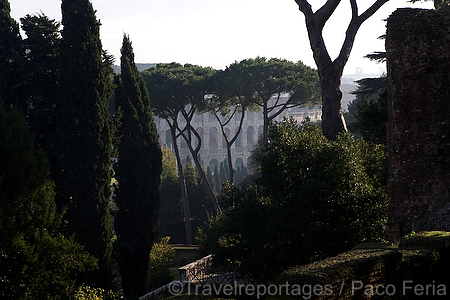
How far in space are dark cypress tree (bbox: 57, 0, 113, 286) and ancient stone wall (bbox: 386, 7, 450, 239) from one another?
7461mm

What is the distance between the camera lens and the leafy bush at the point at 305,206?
9422mm

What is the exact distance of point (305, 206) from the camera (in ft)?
32.4

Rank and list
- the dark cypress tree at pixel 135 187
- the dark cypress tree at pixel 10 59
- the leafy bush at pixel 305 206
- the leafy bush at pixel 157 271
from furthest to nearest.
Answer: the leafy bush at pixel 157 271, the dark cypress tree at pixel 135 187, the dark cypress tree at pixel 10 59, the leafy bush at pixel 305 206

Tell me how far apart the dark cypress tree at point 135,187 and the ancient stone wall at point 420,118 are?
881cm

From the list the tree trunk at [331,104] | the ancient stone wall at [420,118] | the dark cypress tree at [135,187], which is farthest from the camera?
the dark cypress tree at [135,187]

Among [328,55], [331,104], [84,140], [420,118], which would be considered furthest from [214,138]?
[420,118]

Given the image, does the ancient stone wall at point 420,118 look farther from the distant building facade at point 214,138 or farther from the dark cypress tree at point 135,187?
the distant building facade at point 214,138

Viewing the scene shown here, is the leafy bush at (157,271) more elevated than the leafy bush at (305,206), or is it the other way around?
the leafy bush at (305,206)

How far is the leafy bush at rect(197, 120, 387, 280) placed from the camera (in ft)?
30.9

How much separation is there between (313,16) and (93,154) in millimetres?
7182

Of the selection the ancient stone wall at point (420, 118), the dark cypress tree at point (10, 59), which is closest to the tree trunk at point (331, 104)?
the ancient stone wall at point (420, 118)

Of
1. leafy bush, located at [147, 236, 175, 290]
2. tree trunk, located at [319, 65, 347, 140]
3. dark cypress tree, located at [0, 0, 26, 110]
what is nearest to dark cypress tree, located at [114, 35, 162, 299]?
leafy bush, located at [147, 236, 175, 290]

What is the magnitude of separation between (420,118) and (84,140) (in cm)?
823

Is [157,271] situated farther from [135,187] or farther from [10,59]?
[10,59]
